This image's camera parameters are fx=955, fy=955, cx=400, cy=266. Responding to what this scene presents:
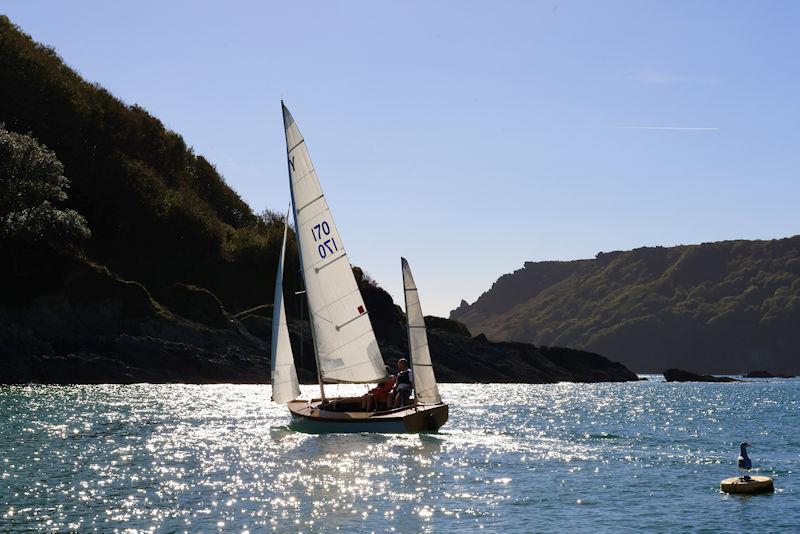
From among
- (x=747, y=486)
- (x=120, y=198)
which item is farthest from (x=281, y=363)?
(x=120, y=198)

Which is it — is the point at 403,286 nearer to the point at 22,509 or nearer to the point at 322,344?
the point at 322,344

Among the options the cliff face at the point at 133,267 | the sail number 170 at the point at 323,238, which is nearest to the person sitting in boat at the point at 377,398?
the sail number 170 at the point at 323,238

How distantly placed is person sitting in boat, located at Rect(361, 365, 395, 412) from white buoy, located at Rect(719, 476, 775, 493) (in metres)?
20.6

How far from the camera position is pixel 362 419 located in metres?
48.2

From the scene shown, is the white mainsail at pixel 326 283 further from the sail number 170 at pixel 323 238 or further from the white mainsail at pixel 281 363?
the white mainsail at pixel 281 363

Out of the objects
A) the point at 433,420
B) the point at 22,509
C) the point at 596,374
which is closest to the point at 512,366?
the point at 596,374

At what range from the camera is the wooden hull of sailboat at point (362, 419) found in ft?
158

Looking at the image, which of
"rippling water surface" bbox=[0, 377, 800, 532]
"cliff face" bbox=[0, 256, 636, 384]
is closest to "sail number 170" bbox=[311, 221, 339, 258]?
"rippling water surface" bbox=[0, 377, 800, 532]

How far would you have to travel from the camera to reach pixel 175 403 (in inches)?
2795

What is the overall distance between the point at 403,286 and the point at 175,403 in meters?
28.9

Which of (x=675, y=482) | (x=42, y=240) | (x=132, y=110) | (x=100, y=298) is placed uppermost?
(x=132, y=110)

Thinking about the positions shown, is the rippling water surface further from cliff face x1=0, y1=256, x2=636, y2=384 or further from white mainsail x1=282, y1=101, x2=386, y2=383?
cliff face x1=0, y1=256, x2=636, y2=384

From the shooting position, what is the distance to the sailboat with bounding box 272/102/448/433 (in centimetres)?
4875

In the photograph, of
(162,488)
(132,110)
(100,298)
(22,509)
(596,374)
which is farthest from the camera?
(596,374)
